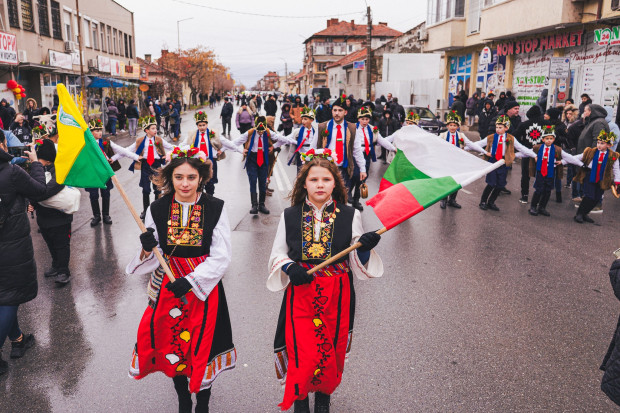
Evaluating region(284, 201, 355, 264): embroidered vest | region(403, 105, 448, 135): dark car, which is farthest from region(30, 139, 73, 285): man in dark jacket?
region(403, 105, 448, 135): dark car

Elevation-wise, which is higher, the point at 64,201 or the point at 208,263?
the point at 208,263

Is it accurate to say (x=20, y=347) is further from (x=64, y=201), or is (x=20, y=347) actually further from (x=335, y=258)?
(x=335, y=258)

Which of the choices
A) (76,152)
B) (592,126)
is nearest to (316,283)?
(76,152)

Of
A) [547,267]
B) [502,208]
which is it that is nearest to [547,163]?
[502,208]

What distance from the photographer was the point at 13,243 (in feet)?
13.2

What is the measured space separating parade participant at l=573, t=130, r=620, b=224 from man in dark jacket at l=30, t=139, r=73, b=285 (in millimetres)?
8257

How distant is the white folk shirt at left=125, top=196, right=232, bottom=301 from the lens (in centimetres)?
307

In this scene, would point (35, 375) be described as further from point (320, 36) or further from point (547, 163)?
point (320, 36)

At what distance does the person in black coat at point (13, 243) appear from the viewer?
12.9 feet

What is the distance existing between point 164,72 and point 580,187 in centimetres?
4238

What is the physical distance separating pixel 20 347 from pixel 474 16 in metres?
25.3

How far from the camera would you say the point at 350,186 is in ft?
32.2

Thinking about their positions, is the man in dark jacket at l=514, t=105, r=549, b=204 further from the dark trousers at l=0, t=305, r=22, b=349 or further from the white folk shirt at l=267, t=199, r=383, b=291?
the dark trousers at l=0, t=305, r=22, b=349

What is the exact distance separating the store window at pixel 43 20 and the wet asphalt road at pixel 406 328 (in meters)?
22.9
